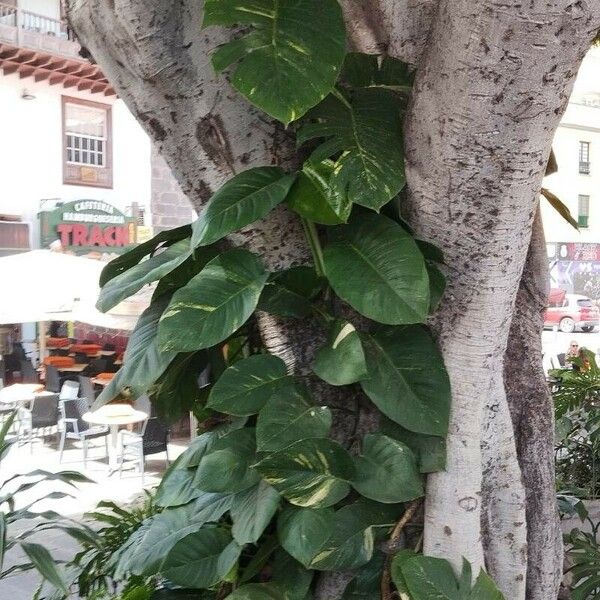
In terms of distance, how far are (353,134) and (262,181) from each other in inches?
6.7

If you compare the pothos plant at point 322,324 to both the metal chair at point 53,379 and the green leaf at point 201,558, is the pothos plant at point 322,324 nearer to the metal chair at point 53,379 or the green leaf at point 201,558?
the green leaf at point 201,558

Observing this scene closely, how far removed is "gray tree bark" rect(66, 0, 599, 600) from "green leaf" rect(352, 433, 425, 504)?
0.31ft

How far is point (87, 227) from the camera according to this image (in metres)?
14.0

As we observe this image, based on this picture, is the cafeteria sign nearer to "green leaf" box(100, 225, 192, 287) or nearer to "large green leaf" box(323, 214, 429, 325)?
"green leaf" box(100, 225, 192, 287)

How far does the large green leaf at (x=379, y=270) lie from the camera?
47.8 inches

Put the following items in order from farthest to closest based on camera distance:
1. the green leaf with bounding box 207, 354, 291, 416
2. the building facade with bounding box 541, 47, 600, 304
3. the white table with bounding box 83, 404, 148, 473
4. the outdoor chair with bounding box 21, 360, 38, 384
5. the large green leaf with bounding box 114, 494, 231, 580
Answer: the building facade with bounding box 541, 47, 600, 304 → the outdoor chair with bounding box 21, 360, 38, 384 → the white table with bounding box 83, 404, 148, 473 → the large green leaf with bounding box 114, 494, 231, 580 → the green leaf with bounding box 207, 354, 291, 416

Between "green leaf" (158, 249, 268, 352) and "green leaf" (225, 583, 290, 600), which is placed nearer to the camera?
"green leaf" (158, 249, 268, 352)

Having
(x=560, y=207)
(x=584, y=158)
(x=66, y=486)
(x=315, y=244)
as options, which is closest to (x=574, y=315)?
(x=584, y=158)

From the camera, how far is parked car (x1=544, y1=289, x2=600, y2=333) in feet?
62.8

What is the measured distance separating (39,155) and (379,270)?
43.8ft

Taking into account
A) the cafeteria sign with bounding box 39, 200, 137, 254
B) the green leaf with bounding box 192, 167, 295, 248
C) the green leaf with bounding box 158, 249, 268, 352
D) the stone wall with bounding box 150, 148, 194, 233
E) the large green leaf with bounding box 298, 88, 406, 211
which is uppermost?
the stone wall with bounding box 150, 148, 194, 233

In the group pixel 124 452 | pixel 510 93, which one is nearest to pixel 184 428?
pixel 124 452

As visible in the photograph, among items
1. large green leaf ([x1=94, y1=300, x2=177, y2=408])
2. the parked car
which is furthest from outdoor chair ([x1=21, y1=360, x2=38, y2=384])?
the parked car

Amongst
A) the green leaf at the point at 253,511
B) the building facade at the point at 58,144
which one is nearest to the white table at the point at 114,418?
the green leaf at the point at 253,511
